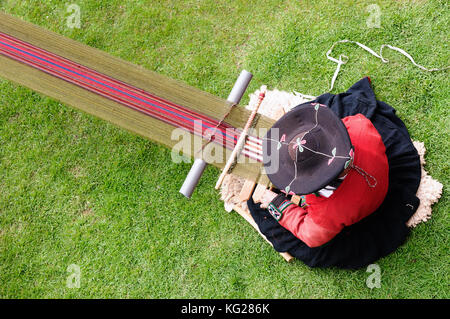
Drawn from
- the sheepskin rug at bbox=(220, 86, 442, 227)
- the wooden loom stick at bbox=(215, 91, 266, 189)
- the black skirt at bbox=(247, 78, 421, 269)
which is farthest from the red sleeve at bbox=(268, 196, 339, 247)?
the wooden loom stick at bbox=(215, 91, 266, 189)

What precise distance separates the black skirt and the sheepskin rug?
0.33ft

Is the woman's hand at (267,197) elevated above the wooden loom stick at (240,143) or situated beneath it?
situated beneath

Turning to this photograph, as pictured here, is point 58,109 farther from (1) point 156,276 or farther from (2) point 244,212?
(2) point 244,212

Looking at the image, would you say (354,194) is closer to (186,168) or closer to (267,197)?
(267,197)

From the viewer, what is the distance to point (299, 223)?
260 cm

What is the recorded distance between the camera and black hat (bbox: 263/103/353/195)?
1.88 meters

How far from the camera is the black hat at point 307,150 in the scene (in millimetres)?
1882

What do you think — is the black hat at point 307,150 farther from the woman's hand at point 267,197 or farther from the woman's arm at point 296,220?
the woman's hand at point 267,197

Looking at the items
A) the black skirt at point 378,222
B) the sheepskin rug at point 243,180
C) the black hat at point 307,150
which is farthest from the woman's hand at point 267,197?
the black hat at point 307,150

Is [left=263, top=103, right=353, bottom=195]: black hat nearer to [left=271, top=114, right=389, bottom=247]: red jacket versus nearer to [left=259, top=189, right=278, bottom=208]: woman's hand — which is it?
[left=271, top=114, right=389, bottom=247]: red jacket

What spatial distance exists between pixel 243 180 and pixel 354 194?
118 centimetres

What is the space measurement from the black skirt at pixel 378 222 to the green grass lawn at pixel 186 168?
206 mm

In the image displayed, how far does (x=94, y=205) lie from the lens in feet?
11.4
